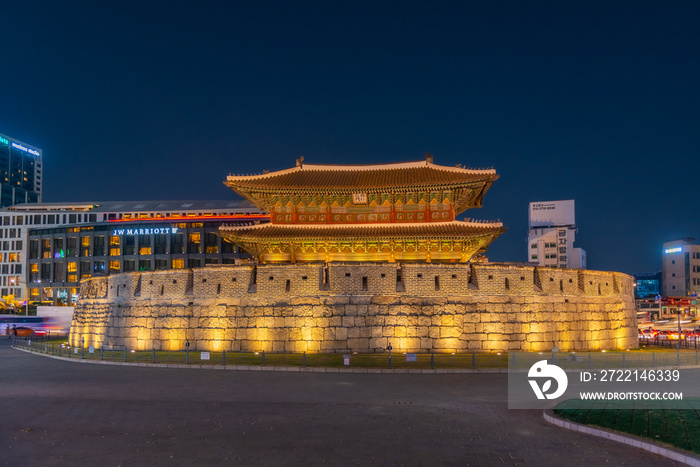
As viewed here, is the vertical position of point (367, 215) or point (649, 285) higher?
point (367, 215)

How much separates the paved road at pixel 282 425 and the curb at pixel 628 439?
0.21 metres

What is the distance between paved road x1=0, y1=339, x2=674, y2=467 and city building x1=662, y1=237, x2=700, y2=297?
8542 centimetres

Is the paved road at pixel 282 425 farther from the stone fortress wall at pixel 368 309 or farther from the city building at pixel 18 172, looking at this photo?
the city building at pixel 18 172

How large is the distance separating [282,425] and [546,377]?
10.3m

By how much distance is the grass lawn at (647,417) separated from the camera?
9275mm

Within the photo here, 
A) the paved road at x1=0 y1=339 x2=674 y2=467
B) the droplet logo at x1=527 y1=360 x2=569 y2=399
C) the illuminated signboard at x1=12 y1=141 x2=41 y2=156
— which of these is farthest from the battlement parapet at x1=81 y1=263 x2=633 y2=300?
the illuminated signboard at x1=12 y1=141 x2=41 y2=156

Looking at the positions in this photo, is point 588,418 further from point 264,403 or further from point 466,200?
point 466,200

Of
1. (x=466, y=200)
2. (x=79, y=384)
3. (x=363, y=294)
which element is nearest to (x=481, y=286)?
(x=363, y=294)

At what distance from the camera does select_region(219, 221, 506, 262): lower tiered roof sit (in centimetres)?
2770

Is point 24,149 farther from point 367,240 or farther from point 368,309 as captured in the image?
point 368,309

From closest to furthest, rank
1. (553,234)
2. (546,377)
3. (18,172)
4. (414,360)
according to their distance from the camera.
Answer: (546,377) → (414,360) → (553,234) → (18,172)

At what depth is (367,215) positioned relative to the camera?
1191 inches

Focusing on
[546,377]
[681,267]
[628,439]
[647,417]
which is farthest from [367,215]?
[681,267]

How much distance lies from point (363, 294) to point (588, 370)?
975 cm
